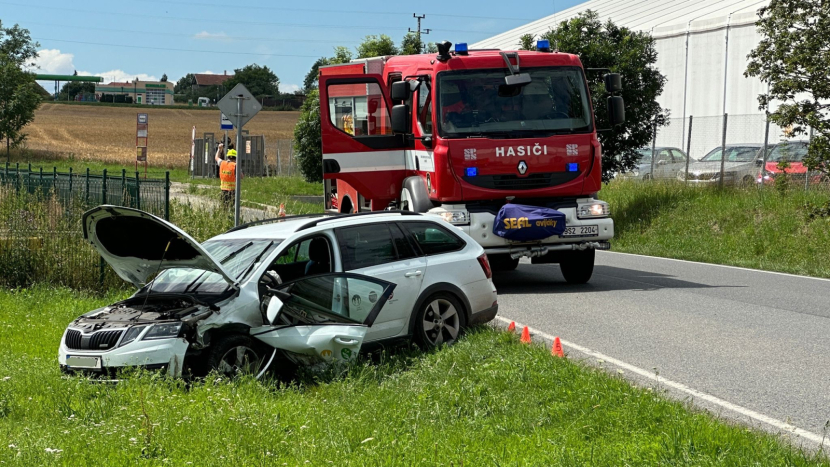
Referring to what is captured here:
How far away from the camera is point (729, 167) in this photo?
930 inches

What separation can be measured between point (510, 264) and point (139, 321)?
31.6ft

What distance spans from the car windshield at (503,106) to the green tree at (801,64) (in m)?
6.53

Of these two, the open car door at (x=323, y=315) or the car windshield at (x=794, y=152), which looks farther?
the car windshield at (x=794, y=152)

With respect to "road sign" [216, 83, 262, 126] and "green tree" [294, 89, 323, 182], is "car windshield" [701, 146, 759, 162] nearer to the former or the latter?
"road sign" [216, 83, 262, 126]

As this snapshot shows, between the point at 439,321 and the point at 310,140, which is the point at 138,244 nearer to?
the point at 439,321

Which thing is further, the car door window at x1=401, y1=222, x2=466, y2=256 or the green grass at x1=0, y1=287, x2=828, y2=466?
the car door window at x1=401, y1=222, x2=466, y2=256

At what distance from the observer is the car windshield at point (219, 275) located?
8211 millimetres

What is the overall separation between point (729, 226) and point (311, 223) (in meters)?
13.5

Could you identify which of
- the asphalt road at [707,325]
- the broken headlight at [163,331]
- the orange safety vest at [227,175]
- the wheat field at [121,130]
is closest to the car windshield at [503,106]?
the asphalt road at [707,325]

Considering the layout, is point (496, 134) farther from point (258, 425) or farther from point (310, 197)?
point (310, 197)

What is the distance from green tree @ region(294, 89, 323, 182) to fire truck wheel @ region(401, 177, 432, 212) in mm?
22161

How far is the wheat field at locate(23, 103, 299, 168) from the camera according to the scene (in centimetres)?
6556

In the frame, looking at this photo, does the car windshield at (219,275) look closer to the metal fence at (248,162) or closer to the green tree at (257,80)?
the metal fence at (248,162)

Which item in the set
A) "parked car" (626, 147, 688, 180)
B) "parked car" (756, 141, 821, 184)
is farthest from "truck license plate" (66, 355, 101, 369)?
"parked car" (626, 147, 688, 180)
